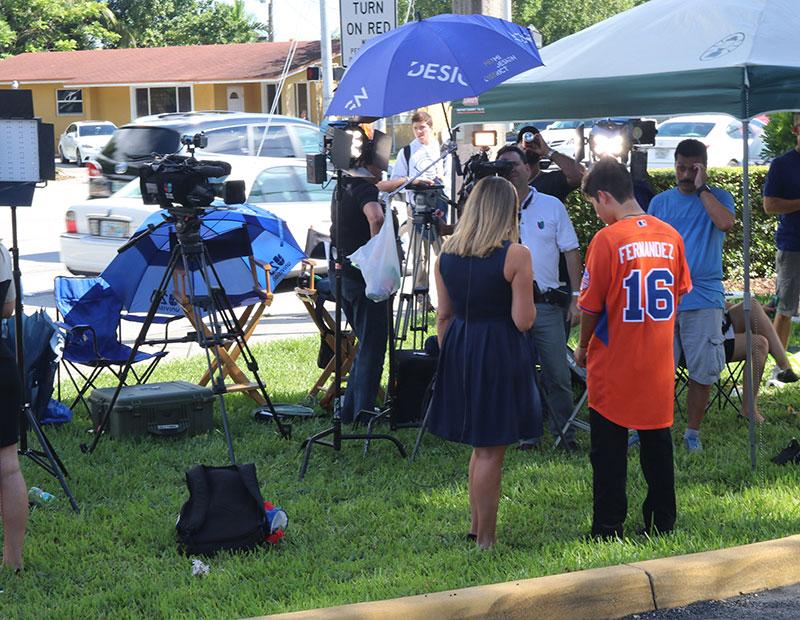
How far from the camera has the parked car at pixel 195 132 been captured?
1425 cm

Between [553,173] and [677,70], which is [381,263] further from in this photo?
[677,70]

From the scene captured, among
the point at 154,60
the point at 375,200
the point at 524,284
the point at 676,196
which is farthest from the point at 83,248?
the point at 154,60

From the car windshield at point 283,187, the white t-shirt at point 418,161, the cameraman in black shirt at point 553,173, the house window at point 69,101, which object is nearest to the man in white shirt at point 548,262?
the cameraman in black shirt at point 553,173

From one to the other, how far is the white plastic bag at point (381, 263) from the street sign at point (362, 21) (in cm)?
300

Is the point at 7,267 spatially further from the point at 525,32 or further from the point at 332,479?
the point at 525,32

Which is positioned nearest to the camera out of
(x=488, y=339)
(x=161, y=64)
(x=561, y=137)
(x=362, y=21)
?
(x=488, y=339)

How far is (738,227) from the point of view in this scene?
12.5 meters

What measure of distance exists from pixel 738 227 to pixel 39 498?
838 centimetres

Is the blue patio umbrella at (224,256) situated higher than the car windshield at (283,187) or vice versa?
the car windshield at (283,187)

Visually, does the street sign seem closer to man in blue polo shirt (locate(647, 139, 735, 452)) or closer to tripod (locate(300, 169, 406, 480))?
tripod (locate(300, 169, 406, 480))

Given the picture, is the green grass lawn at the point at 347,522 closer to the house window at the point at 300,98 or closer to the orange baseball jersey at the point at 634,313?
the orange baseball jersey at the point at 634,313

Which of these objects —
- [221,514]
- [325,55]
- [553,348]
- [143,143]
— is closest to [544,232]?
[553,348]

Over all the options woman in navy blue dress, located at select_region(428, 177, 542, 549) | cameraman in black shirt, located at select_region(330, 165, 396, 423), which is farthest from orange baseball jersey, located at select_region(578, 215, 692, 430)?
cameraman in black shirt, located at select_region(330, 165, 396, 423)

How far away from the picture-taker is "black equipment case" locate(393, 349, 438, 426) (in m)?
7.59
